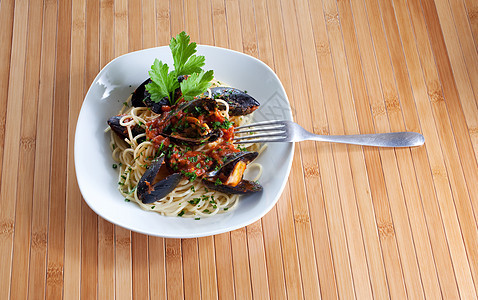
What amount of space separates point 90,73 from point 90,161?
0.94 metres

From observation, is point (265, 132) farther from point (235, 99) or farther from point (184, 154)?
point (184, 154)

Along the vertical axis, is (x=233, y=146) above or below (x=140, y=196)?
above

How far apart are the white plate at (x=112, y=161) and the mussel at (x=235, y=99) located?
0.50 feet

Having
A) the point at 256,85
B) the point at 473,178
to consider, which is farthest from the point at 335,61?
the point at 473,178

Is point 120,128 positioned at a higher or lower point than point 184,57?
lower

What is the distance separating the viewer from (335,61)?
11.5 feet

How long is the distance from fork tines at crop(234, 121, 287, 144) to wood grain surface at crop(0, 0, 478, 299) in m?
0.41

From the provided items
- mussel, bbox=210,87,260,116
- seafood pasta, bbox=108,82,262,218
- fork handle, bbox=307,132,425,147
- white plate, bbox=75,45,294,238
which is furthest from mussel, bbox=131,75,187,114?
fork handle, bbox=307,132,425,147

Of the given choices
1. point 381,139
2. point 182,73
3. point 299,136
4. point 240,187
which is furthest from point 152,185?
point 381,139

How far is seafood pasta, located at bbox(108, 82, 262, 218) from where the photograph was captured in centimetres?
272

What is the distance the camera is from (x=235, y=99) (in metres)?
2.95

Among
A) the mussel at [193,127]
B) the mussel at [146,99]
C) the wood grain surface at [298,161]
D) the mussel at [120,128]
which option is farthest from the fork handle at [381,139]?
the mussel at [120,128]

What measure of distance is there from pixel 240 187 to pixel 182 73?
0.91 m

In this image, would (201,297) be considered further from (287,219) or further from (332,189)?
(332,189)
